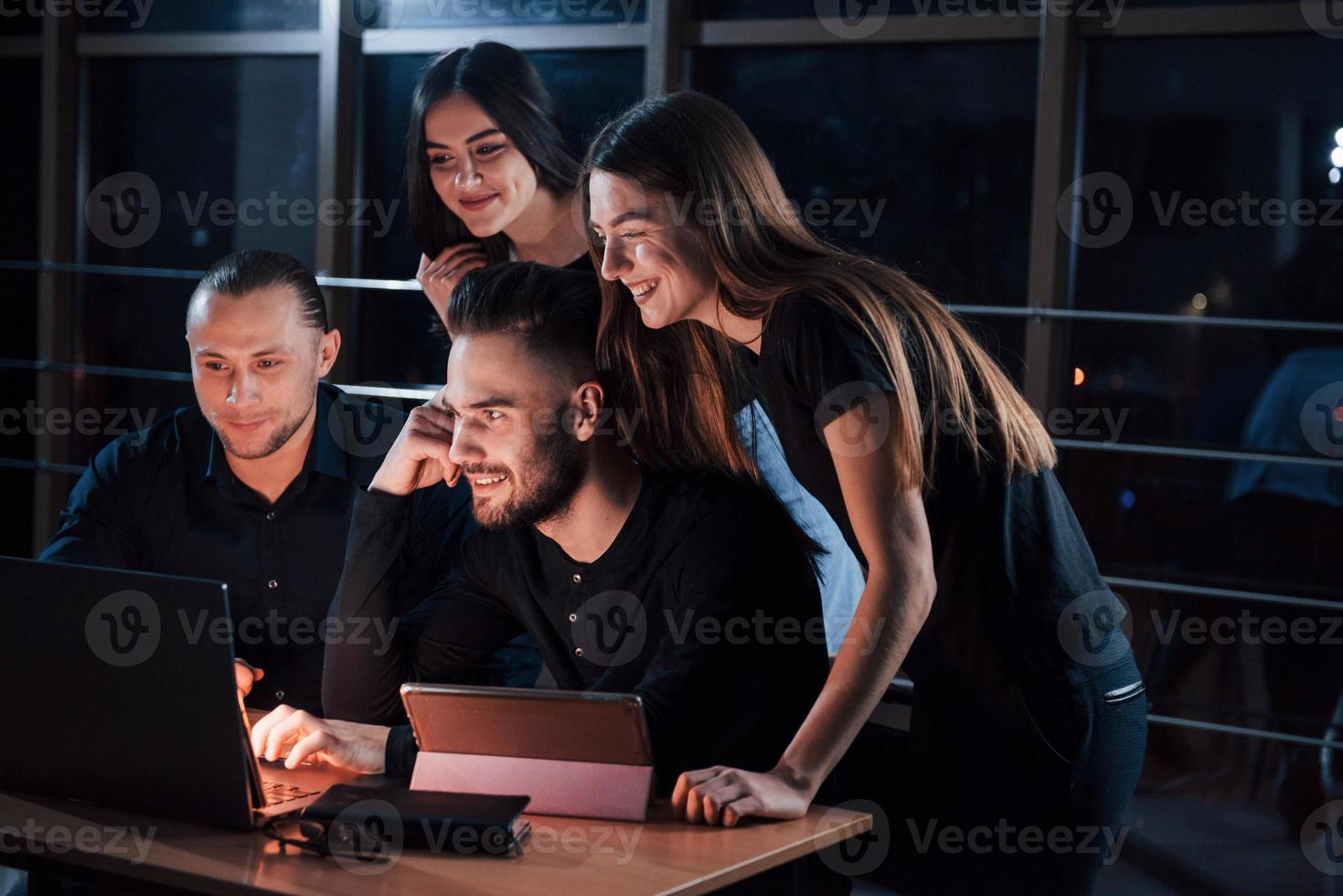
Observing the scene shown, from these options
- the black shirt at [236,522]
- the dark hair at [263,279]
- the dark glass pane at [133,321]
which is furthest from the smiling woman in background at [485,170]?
the dark glass pane at [133,321]

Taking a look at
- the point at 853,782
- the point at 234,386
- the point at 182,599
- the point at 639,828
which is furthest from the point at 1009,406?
the point at 234,386

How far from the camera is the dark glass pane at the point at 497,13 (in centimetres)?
451

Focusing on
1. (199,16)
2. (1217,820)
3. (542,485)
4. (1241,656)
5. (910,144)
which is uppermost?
(199,16)

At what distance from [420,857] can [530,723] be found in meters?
0.20

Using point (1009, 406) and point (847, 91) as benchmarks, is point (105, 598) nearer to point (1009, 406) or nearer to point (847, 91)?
point (1009, 406)

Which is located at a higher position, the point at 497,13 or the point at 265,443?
the point at 497,13

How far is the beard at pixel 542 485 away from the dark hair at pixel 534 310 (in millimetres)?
128

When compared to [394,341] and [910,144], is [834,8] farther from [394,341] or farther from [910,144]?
[394,341]

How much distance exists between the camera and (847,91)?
4.30 m

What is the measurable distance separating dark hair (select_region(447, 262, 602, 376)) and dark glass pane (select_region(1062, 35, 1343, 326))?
7.68 feet

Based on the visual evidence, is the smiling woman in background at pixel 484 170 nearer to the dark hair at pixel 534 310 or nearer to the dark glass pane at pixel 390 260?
the dark hair at pixel 534 310

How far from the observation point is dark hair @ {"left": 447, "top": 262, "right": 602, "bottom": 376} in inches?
75.6

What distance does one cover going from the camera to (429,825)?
141cm

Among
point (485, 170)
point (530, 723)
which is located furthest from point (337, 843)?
point (485, 170)
